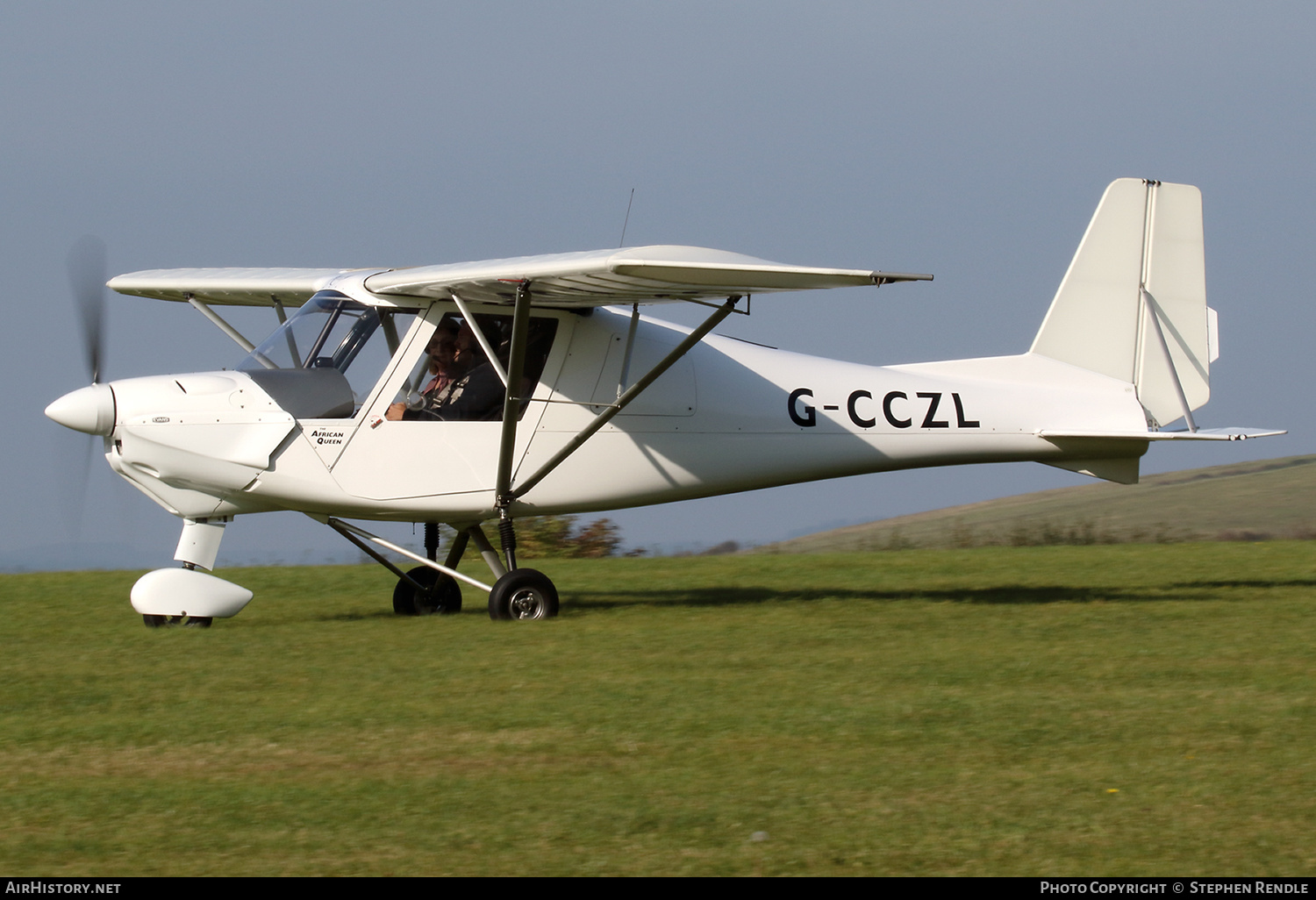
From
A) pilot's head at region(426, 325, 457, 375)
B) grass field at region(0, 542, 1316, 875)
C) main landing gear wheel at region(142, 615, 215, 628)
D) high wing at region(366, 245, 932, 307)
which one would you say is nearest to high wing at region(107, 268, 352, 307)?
pilot's head at region(426, 325, 457, 375)

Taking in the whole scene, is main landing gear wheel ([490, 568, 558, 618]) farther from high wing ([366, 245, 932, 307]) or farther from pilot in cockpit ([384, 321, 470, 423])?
high wing ([366, 245, 932, 307])

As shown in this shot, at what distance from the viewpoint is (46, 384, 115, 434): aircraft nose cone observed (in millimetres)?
9531

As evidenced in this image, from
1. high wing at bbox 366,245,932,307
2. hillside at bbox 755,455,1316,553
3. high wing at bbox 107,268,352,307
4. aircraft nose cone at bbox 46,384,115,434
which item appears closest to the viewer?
high wing at bbox 366,245,932,307

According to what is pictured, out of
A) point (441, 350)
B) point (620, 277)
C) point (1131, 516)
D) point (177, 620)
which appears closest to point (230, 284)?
point (441, 350)

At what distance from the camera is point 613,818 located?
15.6 ft

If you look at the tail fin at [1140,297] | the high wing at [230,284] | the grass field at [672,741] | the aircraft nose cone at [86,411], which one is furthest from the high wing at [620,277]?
the tail fin at [1140,297]

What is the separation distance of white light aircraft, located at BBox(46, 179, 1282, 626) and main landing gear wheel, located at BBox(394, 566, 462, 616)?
2 cm

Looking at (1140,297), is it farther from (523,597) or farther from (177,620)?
(177,620)

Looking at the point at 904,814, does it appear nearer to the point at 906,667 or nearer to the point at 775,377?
the point at 906,667

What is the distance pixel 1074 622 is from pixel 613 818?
6069 mm

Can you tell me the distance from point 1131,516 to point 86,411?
2149 cm

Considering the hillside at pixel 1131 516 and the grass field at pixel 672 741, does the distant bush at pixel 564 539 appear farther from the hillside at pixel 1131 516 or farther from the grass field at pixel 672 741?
the grass field at pixel 672 741

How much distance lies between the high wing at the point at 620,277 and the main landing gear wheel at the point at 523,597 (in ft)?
6.86
